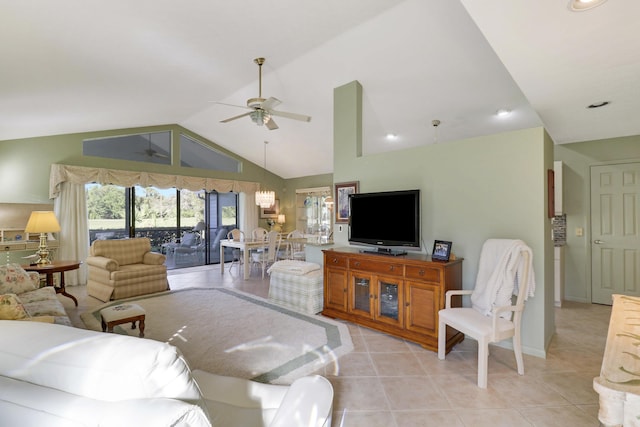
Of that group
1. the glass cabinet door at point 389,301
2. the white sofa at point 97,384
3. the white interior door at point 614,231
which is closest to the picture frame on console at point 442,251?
the glass cabinet door at point 389,301

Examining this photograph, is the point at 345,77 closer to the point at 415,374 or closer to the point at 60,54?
the point at 60,54

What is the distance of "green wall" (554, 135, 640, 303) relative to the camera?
14.3 ft

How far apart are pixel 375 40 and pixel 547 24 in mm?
2041

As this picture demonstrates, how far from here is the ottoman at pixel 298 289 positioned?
3967mm

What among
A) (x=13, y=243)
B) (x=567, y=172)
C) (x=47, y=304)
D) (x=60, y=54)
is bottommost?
(x=47, y=304)

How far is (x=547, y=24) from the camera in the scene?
73.7 inches

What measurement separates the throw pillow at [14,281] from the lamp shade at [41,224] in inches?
31.9

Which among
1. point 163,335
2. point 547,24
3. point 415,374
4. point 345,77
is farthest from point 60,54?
point 415,374

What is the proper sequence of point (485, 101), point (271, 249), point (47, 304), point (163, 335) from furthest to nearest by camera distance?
1. point (271, 249)
2. point (485, 101)
3. point (163, 335)
4. point (47, 304)

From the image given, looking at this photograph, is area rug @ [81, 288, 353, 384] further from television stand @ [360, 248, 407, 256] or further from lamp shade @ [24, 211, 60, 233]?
lamp shade @ [24, 211, 60, 233]

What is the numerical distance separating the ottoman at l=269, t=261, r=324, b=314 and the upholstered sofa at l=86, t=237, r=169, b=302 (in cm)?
213

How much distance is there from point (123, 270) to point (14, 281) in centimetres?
136

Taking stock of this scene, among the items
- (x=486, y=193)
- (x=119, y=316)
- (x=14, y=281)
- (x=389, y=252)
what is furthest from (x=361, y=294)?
(x=14, y=281)

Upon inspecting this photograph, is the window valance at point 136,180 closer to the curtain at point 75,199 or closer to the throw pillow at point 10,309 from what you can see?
the curtain at point 75,199
